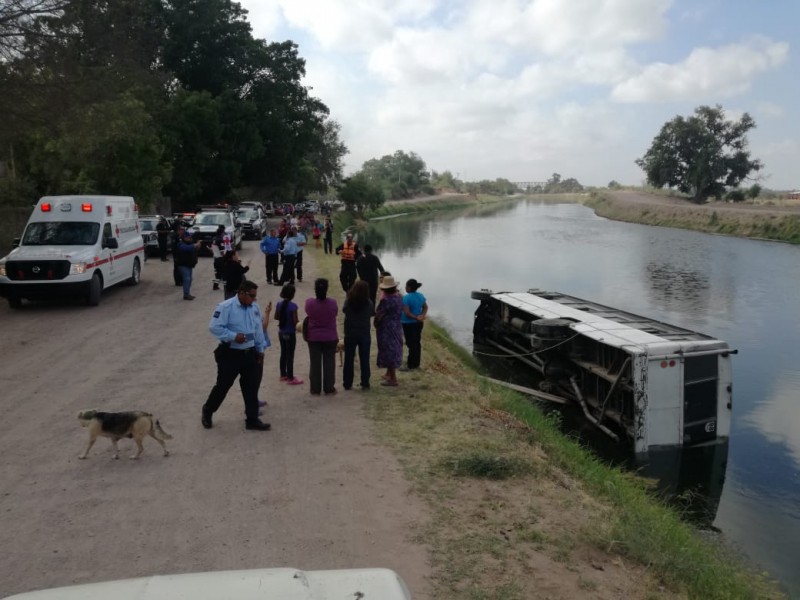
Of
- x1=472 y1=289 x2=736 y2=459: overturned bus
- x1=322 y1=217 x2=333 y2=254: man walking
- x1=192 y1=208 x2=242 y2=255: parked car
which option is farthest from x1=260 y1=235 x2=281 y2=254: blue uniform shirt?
x1=322 y1=217 x2=333 y2=254: man walking

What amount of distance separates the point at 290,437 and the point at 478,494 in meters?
2.41

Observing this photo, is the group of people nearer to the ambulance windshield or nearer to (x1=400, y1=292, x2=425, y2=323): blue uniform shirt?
(x1=400, y1=292, x2=425, y2=323): blue uniform shirt

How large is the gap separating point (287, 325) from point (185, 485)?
135 inches

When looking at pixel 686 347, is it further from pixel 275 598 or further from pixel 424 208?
pixel 424 208

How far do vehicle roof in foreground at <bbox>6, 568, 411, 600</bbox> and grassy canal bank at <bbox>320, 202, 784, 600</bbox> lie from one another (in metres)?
2.48

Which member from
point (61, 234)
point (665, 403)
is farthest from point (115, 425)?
point (61, 234)

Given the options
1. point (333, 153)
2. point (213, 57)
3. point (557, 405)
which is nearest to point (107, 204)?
point (557, 405)

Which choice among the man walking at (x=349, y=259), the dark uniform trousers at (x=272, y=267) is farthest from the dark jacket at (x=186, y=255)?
the man walking at (x=349, y=259)

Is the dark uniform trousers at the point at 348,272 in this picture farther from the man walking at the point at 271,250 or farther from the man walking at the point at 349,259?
the man walking at the point at 271,250

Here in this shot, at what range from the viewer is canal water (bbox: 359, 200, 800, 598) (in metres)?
10.3

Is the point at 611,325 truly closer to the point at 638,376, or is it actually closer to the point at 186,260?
the point at 638,376

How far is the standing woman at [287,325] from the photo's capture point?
938 cm

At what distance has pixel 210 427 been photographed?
7996 millimetres

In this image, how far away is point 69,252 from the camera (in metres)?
15.3
